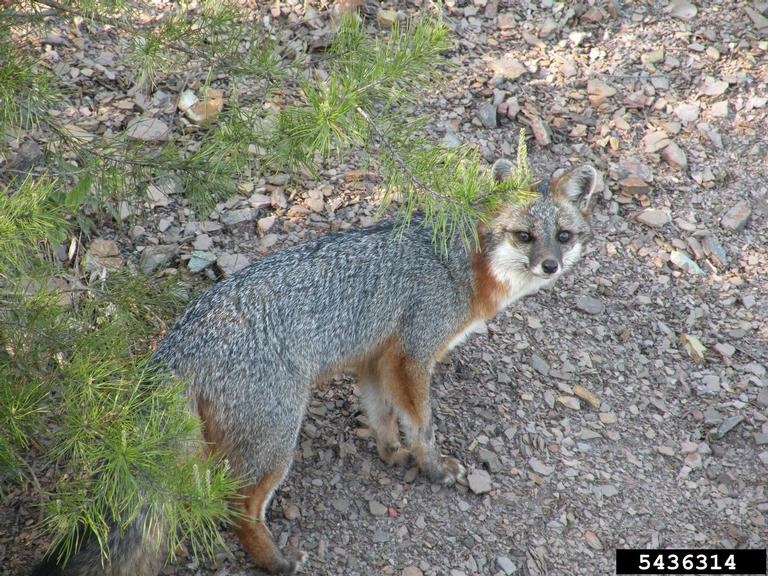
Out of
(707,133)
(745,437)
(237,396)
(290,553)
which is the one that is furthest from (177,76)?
(745,437)

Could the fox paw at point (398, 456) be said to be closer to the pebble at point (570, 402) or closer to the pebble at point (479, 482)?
the pebble at point (479, 482)

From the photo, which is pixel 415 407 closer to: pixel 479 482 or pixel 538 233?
pixel 479 482

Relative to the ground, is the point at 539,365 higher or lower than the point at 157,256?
lower

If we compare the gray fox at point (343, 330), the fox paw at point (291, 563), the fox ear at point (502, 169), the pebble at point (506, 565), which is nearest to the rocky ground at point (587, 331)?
the pebble at point (506, 565)

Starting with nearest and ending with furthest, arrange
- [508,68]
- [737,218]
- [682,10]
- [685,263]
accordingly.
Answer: [685,263] → [737,218] → [508,68] → [682,10]

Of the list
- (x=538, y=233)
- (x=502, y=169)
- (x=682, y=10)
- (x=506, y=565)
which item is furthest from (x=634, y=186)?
(x=506, y=565)

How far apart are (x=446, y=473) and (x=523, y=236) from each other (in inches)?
68.0

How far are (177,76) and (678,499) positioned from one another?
222 inches

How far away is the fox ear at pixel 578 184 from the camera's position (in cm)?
555

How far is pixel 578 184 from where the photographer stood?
565 centimetres

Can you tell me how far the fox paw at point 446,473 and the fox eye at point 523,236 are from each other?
1.64 metres

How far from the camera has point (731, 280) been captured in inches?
289

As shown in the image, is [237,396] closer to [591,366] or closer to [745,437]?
[591,366]

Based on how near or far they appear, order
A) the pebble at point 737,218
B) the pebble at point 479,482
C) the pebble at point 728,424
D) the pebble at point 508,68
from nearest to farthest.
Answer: the pebble at point 479,482, the pebble at point 728,424, the pebble at point 737,218, the pebble at point 508,68
